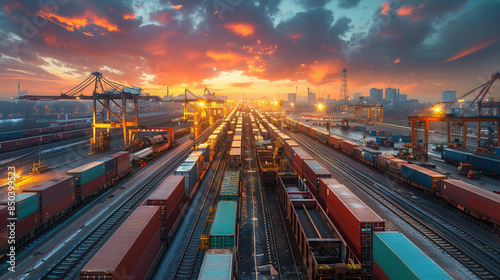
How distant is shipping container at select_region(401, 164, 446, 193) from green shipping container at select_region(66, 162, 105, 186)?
37360 millimetres

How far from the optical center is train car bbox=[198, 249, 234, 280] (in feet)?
35.0

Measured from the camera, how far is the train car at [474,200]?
1938 centimetres

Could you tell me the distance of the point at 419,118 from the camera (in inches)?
1815

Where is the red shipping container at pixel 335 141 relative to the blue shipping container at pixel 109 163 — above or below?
above

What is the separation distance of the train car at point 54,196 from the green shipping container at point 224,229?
47.0 ft

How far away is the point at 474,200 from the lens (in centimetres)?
2091

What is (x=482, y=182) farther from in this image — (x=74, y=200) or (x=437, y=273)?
(x=74, y=200)

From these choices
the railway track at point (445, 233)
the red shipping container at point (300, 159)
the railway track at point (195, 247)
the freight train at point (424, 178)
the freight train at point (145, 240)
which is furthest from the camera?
the red shipping container at point (300, 159)

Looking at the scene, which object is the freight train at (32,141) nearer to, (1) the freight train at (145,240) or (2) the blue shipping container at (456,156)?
(1) the freight train at (145,240)

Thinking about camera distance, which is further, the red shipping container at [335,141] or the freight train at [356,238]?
the red shipping container at [335,141]

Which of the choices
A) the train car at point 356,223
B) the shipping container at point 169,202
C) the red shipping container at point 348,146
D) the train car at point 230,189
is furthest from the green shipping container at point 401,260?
the red shipping container at point 348,146

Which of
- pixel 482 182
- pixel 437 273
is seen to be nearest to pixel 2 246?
pixel 437 273

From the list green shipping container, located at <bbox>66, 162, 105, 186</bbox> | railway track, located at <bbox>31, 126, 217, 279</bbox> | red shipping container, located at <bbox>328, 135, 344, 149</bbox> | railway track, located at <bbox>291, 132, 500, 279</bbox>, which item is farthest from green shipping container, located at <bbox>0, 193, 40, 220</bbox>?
red shipping container, located at <bbox>328, 135, 344, 149</bbox>

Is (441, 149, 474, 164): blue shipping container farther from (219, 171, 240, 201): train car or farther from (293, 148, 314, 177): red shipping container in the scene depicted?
(219, 171, 240, 201): train car
